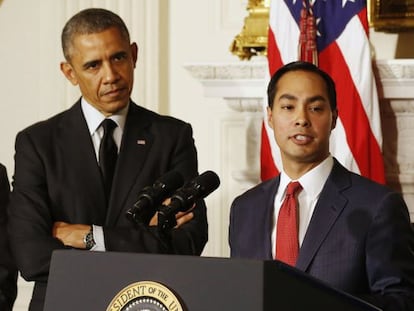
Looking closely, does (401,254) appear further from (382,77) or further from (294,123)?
(382,77)

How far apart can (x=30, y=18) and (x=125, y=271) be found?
420 centimetres

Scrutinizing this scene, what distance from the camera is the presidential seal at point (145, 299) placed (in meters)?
2.11

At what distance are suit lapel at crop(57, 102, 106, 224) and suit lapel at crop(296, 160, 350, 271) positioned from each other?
871 millimetres

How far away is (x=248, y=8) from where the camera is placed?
5.31 m

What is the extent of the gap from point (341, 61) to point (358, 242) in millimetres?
1949

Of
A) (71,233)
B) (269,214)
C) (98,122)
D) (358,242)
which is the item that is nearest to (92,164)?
(98,122)

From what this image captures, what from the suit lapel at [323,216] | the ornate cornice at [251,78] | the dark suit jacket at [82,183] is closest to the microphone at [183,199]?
the suit lapel at [323,216]

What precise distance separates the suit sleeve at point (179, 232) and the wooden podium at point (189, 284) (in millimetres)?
1090

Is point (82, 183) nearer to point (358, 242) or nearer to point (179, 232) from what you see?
point (179, 232)

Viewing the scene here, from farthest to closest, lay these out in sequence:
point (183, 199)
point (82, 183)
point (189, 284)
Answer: point (82, 183), point (183, 199), point (189, 284)

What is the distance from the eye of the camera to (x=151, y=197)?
2.59 m

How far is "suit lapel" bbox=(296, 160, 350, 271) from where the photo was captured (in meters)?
3.09

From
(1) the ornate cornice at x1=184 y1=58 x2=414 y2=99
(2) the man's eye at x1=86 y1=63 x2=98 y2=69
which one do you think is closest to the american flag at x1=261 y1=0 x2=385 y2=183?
(1) the ornate cornice at x1=184 y1=58 x2=414 y2=99

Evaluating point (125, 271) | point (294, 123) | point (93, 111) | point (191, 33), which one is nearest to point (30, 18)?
point (191, 33)
